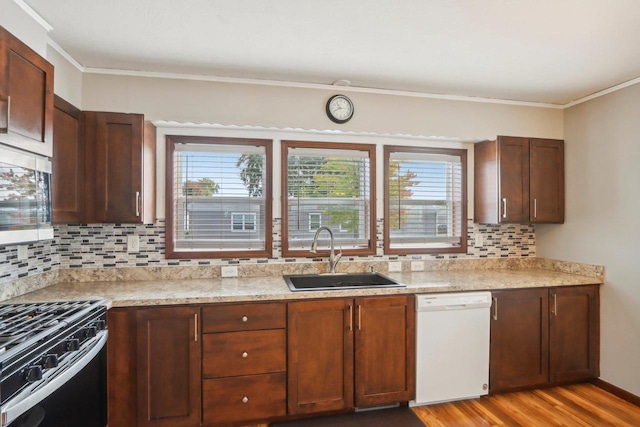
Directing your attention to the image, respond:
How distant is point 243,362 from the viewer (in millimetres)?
2084

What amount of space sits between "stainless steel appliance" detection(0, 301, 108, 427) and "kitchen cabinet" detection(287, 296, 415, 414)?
1.06 m

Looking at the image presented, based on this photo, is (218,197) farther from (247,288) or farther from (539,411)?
(539,411)

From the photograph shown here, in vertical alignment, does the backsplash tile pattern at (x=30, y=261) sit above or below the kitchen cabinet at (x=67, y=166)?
below

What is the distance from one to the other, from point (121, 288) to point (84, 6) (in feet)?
5.45

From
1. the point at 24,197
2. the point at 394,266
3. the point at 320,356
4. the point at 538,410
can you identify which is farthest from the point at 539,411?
the point at 24,197

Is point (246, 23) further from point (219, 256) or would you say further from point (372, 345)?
point (372, 345)

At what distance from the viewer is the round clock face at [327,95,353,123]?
8.61ft

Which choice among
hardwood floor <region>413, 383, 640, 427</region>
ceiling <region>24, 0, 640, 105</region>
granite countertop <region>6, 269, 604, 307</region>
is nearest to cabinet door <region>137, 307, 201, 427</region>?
granite countertop <region>6, 269, 604, 307</region>

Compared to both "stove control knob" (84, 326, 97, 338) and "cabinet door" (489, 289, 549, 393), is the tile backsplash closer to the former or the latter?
"stove control knob" (84, 326, 97, 338)

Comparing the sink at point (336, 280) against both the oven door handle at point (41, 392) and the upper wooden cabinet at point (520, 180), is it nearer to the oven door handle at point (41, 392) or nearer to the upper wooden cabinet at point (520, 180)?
the upper wooden cabinet at point (520, 180)

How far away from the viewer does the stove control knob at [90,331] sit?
1.63 meters

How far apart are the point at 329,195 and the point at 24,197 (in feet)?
6.52

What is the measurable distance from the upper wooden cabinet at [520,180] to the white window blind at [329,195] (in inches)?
41.7

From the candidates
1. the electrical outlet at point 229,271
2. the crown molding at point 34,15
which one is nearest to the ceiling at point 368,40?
the crown molding at point 34,15
